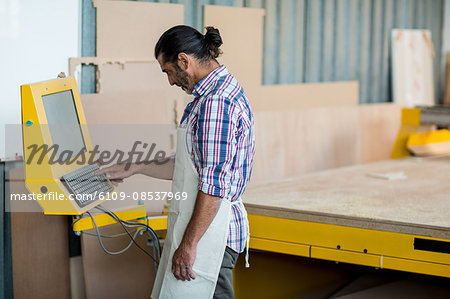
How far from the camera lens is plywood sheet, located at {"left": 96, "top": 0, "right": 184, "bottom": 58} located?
287 centimetres

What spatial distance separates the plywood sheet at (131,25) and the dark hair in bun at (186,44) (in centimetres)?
118

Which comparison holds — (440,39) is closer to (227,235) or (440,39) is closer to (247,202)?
(247,202)

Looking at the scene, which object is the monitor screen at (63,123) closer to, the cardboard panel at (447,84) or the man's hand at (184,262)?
the man's hand at (184,262)

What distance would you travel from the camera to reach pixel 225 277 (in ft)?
6.19

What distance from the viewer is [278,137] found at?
3.83m

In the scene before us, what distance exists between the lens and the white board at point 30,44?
252 cm

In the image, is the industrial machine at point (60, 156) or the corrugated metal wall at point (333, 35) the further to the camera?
the corrugated metal wall at point (333, 35)

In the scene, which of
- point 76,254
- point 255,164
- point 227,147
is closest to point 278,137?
point 255,164

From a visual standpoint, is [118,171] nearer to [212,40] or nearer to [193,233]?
[193,233]

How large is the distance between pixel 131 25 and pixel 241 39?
86 cm

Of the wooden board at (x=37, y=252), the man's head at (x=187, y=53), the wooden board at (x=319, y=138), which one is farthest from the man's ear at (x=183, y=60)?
the wooden board at (x=319, y=138)

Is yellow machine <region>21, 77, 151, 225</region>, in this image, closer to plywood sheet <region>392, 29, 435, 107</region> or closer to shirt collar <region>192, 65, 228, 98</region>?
shirt collar <region>192, 65, 228, 98</region>

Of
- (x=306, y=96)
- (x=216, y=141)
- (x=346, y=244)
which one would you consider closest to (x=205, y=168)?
(x=216, y=141)

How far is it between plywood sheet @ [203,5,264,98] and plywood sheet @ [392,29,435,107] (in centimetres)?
185
